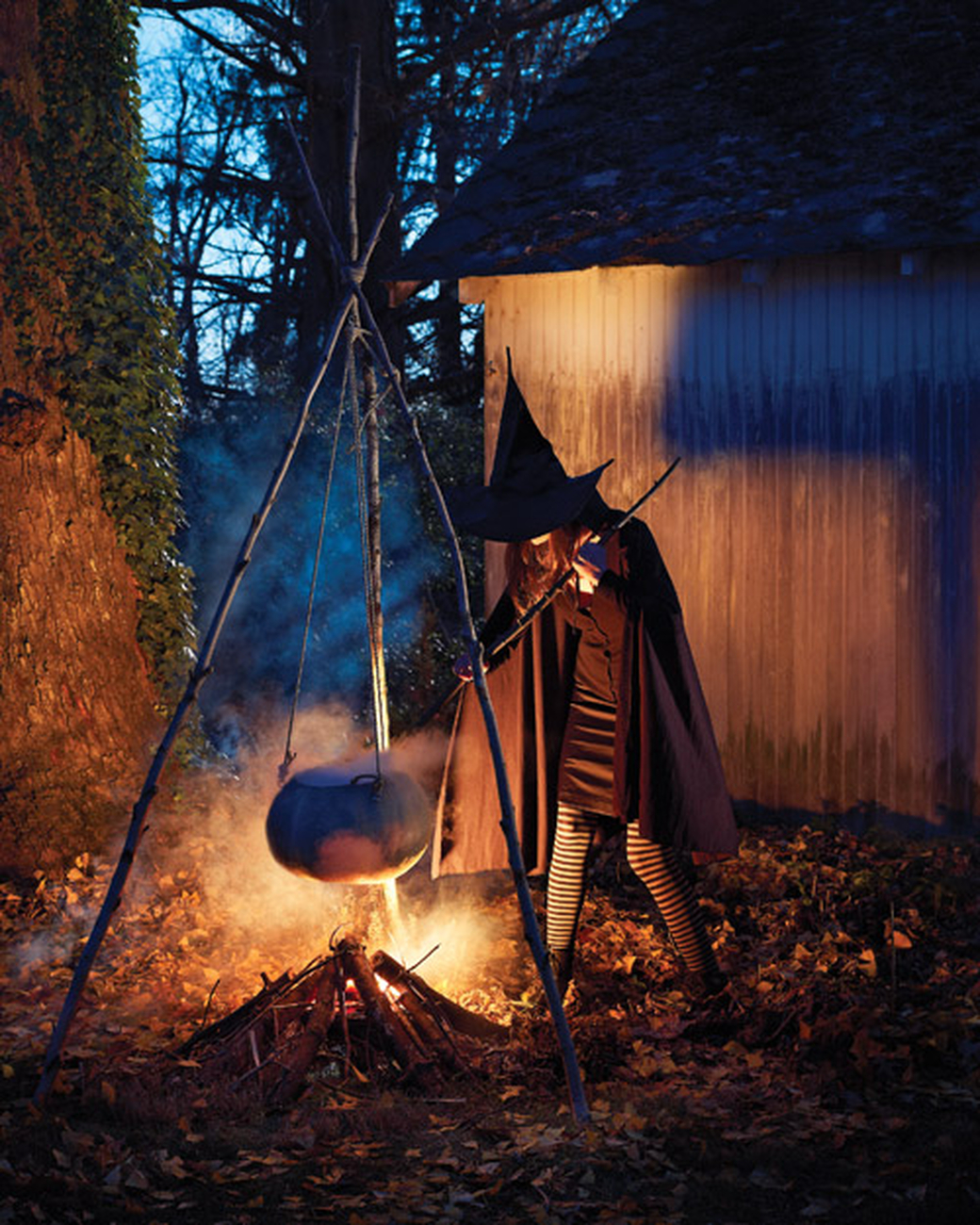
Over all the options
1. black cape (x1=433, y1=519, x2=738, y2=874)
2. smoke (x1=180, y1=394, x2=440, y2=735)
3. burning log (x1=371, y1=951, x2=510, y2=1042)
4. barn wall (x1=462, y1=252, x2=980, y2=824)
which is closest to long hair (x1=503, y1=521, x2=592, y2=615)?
black cape (x1=433, y1=519, x2=738, y2=874)

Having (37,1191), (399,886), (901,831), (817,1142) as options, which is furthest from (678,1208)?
(901,831)

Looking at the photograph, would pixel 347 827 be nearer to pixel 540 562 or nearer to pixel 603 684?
pixel 603 684

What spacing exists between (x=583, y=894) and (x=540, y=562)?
1548mm

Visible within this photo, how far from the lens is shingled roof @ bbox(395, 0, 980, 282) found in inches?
340

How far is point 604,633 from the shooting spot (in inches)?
229

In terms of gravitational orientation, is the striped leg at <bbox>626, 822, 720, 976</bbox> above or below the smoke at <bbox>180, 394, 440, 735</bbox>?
below

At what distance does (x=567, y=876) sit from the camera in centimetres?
593

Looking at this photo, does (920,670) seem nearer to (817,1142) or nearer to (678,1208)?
(817,1142)

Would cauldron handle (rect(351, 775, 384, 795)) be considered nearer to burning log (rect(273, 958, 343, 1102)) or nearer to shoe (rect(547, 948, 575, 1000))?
burning log (rect(273, 958, 343, 1102))

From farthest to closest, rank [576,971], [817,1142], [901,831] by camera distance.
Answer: [901,831] < [576,971] < [817,1142]

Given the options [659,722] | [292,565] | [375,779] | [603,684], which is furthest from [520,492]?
[292,565]

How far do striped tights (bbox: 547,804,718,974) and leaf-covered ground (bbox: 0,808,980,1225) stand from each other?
1.01 feet

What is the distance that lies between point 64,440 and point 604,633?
3.84 meters

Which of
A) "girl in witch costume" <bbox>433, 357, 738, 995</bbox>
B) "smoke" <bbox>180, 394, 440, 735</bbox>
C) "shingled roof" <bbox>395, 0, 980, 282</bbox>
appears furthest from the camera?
"smoke" <bbox>180, 394, 440, 735</bbox>
